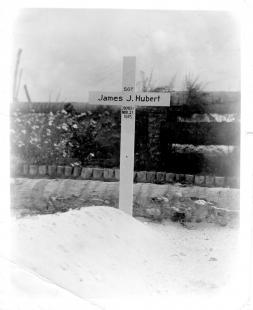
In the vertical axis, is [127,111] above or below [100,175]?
above

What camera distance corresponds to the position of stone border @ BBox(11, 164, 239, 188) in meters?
1.94

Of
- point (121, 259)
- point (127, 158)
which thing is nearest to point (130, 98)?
point (127, 158)

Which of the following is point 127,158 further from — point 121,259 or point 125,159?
point 121,259

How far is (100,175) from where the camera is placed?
1955 mm

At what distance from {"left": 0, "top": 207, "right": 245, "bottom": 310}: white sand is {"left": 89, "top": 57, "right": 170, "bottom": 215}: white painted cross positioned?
0.33 feet

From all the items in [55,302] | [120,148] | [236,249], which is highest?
[120,148]

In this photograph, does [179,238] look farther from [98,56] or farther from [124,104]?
[98,56]

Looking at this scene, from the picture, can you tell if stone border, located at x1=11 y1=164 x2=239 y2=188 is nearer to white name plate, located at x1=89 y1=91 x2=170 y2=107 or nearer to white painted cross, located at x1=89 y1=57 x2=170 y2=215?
white painted cross, located at x1=89 y1=57 x2=170 y2=215

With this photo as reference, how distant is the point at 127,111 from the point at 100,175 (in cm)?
29

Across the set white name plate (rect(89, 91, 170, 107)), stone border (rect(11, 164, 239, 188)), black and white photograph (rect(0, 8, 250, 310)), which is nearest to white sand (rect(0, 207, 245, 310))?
black and white photograph (rect(0, 8, 250, 310))

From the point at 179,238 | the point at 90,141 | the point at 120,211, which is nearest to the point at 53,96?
the point at 90,141

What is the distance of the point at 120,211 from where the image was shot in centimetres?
196

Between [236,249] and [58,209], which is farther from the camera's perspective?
[58,209]

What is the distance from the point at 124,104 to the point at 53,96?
0.30 meters
